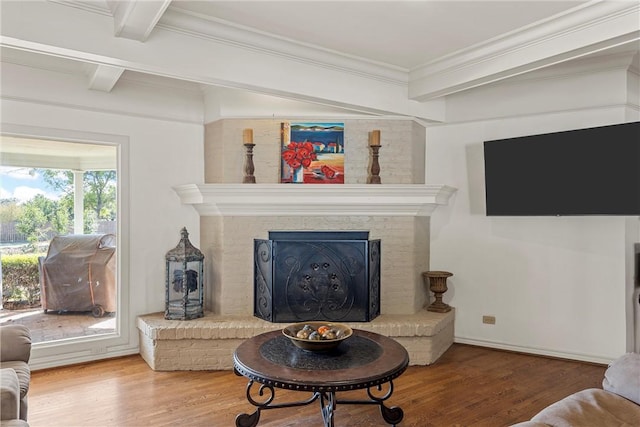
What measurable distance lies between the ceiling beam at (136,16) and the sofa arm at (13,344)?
6.02ft

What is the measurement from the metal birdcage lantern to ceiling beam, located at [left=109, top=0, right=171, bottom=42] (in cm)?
Result: 181

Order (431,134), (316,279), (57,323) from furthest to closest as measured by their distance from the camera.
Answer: (431,134) → (316,279) → (57,323)

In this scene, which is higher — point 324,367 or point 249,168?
point 249,168

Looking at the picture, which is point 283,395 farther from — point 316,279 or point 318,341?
point 316,279

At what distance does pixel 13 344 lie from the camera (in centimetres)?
248

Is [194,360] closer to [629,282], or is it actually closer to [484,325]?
[484,325]

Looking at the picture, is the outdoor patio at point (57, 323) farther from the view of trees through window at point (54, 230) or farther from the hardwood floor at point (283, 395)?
the hardwood floor at point (283, 395)

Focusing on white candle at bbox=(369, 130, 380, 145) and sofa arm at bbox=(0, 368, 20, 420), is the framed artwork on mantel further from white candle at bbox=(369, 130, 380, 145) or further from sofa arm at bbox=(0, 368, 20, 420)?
sofa arm at bbox=(0, 368, 20, 420)

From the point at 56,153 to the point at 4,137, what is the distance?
0.39m

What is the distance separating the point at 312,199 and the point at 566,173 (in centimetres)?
213

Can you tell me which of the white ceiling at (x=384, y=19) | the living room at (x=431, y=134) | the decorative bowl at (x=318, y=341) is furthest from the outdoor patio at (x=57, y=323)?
the white ceiling at (x=384, y=19)

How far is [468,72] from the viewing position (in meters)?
3.56

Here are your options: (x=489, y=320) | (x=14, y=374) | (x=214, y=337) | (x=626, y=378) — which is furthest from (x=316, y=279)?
(x=626, y=378)

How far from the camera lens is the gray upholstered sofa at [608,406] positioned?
1.70 meters
